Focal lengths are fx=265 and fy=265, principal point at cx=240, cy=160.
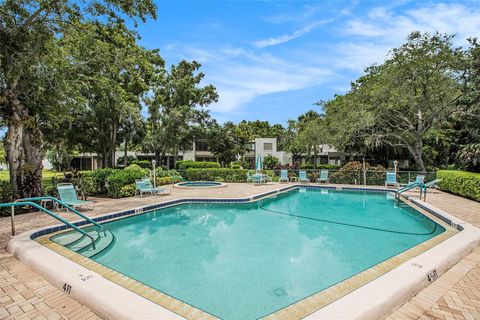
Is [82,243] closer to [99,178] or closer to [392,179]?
[99,178]

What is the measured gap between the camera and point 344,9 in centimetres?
1060

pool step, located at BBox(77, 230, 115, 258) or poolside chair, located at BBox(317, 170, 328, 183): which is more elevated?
poolside chair, located at BBox(317, 170, 328, 183)

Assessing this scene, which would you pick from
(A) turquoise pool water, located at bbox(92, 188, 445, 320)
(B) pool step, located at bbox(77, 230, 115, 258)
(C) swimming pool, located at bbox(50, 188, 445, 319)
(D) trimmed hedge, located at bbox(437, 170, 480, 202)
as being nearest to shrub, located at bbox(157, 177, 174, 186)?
(C) swimming pool, located at bbox(50, 188, 445, 319)

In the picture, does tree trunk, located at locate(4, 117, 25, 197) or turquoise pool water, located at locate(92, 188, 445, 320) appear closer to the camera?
turquoise pool water, located at locate(92, 188, 445, 320)

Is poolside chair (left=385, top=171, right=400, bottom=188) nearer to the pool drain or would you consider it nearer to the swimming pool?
the swimming pool

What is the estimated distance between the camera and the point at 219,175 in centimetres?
2059

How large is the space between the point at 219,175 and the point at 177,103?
Result: 10930 millimetres

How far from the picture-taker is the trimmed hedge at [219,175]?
66.9 ft

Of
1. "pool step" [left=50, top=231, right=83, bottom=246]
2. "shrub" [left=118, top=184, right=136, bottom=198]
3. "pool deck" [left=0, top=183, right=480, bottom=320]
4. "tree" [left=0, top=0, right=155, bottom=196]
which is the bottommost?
"pool step" [left=50, top=231, right=83, bottom=246]

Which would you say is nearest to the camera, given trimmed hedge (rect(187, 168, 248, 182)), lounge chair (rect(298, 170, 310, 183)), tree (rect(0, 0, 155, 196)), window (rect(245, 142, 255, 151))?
tree (rect(0, 0, 155, 196))

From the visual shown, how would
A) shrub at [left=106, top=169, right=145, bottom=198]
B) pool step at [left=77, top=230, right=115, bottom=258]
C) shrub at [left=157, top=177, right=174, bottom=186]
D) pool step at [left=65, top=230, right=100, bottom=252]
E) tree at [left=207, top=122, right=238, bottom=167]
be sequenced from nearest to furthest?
pool step at [left=77, top=230, right=115, bottom=258] → pool step at [left=65, top=230, right=100, bottom=252] → shrub at [left=106, top=169, right=145, bottom=198] → shrub at [left=157, top=177, right=174, bottom=186] → tree at [left=207, top=122, right=238, bottom=167]

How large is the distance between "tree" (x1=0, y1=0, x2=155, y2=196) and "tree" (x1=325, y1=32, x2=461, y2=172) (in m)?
15.8

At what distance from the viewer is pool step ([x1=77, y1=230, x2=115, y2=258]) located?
5699 millimetres

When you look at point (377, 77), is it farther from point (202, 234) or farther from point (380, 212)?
point (202, 234)
